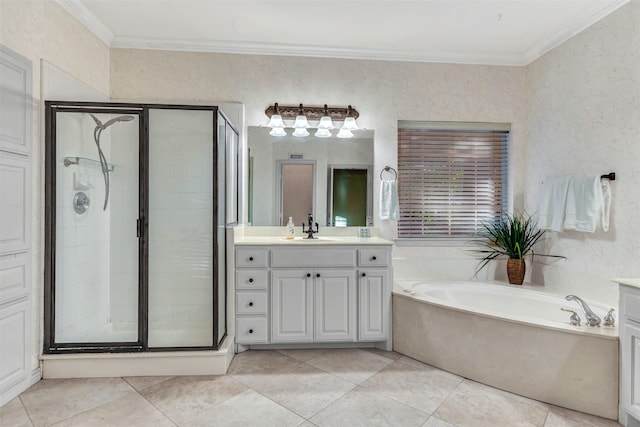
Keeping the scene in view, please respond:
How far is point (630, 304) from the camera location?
1.68 m

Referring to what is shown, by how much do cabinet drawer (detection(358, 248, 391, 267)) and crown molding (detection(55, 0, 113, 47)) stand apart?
273cm

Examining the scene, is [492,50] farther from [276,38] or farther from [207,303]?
[207,303]

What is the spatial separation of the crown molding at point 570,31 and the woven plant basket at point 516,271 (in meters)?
1.86

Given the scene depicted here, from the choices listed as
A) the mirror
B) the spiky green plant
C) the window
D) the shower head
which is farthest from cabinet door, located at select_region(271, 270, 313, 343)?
the spiky green plant

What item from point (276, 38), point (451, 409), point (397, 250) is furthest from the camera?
point (397, 250)

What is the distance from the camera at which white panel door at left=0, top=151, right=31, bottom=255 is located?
1.83m

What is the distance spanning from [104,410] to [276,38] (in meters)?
2.91

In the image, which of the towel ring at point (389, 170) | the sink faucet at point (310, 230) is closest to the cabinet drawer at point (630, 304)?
the towel ring at point (389, 170)

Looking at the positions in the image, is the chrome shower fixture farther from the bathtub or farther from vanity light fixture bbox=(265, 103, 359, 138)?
the bathtub

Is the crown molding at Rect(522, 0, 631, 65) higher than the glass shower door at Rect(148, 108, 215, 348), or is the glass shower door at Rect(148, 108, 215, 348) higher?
the crown molding at Rect(522, 0, 631, 65)

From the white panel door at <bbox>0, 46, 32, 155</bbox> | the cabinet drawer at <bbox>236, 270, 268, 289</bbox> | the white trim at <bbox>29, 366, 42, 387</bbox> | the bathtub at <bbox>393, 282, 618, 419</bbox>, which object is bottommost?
the white trim at <bbox>29, 366, 42, 387</bbox>

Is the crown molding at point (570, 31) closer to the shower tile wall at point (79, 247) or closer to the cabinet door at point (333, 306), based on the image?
the cabinet door at point (333, 306)

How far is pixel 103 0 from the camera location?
7.56 feet

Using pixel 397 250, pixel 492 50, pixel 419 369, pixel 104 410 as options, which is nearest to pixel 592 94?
pixel 492 50
